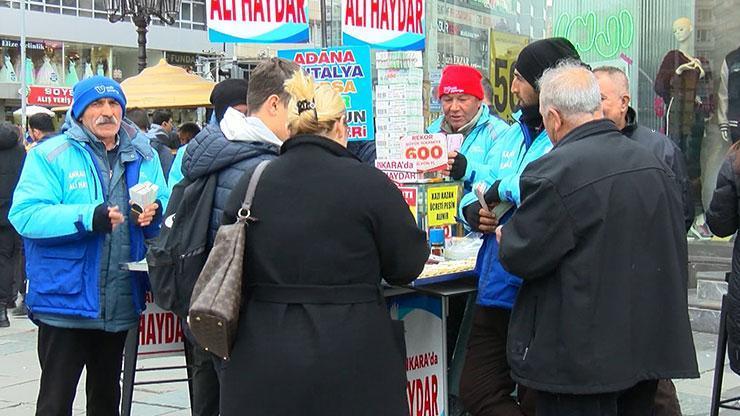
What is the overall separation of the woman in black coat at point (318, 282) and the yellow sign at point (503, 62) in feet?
24.1

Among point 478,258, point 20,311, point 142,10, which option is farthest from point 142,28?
point 478,258

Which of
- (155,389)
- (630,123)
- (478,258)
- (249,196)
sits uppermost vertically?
(630,123)

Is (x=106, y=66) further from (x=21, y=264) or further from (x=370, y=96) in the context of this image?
(x=370, y=96)

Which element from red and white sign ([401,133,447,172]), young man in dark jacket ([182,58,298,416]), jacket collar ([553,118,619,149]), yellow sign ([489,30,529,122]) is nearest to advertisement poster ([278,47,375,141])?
red and white sign ([401,133,447,172])

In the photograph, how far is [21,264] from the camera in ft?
36.6

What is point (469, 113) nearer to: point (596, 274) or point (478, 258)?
point (478, 258)

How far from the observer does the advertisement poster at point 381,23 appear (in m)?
6.54

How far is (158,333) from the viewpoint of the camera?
19.8ft

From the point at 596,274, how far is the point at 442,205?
4.80 feet

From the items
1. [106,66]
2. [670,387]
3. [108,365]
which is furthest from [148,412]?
Answer: [106,66]

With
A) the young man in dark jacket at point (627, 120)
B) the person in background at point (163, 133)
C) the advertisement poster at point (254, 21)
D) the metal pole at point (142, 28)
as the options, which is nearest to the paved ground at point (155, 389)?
the young man in dark jacket at point (627, 120)

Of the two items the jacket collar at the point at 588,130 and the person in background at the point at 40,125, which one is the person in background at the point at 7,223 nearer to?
the person in background at the point at 40,125

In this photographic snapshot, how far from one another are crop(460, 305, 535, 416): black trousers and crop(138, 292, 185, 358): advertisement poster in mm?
1947

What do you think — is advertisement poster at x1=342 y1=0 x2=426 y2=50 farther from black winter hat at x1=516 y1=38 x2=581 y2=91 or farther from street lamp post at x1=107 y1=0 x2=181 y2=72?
street lamp post at x1=107 y1=0 x2=181 y2=72
